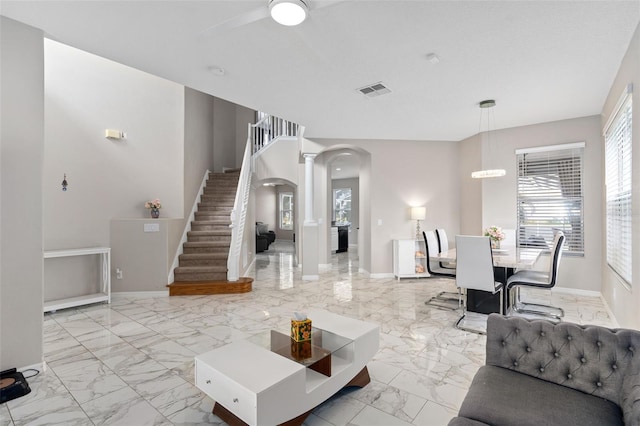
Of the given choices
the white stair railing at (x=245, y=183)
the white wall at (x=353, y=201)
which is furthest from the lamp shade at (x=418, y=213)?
the white wall at (x=353, y=201)

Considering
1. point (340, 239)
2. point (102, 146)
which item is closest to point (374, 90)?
point (102, 146)

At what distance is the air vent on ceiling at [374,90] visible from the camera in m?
3.74

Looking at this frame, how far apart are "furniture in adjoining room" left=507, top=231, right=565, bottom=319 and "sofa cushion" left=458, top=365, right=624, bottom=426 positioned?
2.50 metres

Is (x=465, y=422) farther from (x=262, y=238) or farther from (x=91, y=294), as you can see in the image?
(x=262, y=238)

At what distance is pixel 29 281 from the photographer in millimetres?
2600

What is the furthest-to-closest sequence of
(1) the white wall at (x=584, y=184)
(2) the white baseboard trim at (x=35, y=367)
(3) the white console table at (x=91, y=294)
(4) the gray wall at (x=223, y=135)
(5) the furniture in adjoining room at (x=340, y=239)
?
1. (5) the furniture in adjoining room at (x=340, y=239)
2. (4) the gray wall at (x=223, y=135)
3. (1) the white wall at (x=584, y=184)
4. (3) the white console table at (x=91, y=294)
5. (2) the white baseboard trim at (x=35, y=367)

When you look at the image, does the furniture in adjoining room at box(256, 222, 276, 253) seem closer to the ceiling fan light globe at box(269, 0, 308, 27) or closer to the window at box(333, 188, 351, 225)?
the window at box(333, 188, 351, 225)

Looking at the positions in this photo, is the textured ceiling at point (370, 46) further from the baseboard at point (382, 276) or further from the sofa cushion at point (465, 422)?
the baseboard at point (382, 276)

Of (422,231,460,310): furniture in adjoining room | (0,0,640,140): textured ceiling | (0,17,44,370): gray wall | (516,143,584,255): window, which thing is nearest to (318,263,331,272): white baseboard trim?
(422,231,460,310): furniture in adjoining room

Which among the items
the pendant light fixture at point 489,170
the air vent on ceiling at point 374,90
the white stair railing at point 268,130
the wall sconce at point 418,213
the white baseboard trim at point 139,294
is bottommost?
the white baseboard trim at point 139,294

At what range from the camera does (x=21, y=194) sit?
100.0 inches

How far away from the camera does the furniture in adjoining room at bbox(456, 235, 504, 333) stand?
11.7ft

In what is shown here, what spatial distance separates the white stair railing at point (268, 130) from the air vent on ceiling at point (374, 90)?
3.72 m

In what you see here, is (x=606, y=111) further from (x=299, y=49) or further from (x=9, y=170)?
(x=9, y=170)
